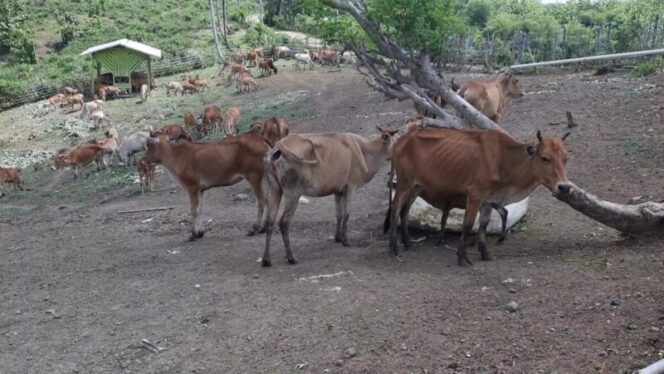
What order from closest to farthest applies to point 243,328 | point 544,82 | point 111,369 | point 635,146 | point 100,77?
point 111,369, point 243,328, point 635,146, point 544,82, point 100,77

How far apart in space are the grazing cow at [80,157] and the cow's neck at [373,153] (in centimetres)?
1108

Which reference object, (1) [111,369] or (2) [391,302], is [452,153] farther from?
(1) [111,369]

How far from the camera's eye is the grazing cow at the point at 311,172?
9.09 m

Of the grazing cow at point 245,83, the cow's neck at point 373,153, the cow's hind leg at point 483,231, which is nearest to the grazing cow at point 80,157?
the cow's neck at point 373,153

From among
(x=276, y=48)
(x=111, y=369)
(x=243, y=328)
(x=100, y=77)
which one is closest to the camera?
(x=111, y=369)

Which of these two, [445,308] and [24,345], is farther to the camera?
[24,345]

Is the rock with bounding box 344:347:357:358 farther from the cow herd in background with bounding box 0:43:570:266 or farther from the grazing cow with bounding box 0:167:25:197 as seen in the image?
the grazing cow with bounding box 0:167:25:197

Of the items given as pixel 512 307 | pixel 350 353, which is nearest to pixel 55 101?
pixel 350 353

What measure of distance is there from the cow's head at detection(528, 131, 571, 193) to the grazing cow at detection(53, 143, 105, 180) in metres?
14.1

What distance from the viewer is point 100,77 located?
120 ft

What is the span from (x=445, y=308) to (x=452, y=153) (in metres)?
2.45

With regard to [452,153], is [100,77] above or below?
below

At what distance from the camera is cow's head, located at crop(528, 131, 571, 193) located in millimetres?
7941

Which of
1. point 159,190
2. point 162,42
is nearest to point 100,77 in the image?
point 162,42
